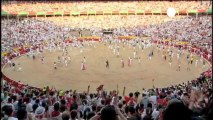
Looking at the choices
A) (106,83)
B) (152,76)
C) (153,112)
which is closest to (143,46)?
(152,76)

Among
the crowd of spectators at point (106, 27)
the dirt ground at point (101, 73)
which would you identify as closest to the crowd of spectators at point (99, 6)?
the crowd of spectators at point (106, 27)

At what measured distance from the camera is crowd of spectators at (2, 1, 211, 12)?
217 ft

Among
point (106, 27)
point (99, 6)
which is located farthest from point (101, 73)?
point (99, 6)

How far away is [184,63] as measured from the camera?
38531mm

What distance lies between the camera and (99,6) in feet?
225

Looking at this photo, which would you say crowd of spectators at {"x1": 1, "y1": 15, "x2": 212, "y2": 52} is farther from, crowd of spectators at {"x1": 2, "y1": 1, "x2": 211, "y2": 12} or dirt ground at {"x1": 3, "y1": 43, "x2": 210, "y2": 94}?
dirt ground at {"x1": 3, "y1": 43, "x2": 210, "y2": 94}

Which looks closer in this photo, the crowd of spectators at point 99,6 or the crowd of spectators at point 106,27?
the crowd of spectators at point 106,27

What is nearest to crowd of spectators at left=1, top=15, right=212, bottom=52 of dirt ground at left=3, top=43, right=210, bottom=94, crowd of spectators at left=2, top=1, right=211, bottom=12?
crowd of spectators at left=2, top=1, right=211, bottom=12

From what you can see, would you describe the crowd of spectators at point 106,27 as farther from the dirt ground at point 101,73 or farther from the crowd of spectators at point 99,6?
the dirt ground at point 101,73

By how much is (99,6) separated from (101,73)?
3565 centimetres

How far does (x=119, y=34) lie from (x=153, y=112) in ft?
148

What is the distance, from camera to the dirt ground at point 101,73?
31531mm

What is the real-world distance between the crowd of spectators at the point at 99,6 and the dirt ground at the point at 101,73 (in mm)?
25819

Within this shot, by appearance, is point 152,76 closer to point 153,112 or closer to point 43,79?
point 43,79
